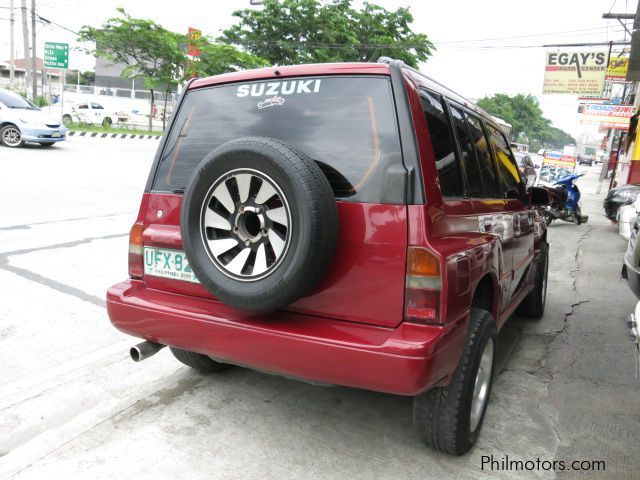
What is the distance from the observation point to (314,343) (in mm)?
2176

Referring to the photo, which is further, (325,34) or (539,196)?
(325,34)

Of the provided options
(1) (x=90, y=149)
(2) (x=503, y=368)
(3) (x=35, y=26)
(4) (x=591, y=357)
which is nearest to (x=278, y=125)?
(2) (x=503, y=368)

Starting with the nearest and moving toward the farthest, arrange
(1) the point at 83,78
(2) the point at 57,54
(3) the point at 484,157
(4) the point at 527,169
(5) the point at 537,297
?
(3) the point at 484,157
(5) the point at 537,297
(4) the point at 527,169
(2) the point at 57,54
(1) the point at 83,78

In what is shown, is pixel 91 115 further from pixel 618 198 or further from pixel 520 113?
pixel 520 113

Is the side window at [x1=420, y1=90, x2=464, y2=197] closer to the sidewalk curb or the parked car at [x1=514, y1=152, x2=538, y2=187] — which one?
the parked car at [x1=514, y1=152, x2=538, y2=187]

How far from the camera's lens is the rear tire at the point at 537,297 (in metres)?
4.80

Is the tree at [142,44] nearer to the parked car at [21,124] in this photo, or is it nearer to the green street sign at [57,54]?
the green street sign at [57,54]

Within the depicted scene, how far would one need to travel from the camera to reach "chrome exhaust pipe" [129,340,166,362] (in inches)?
105

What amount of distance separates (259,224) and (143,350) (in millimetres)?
986

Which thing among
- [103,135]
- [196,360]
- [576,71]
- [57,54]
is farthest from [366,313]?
[103,135]

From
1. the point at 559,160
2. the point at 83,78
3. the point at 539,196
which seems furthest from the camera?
the point at 83,78

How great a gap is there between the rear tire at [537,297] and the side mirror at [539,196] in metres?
0.68

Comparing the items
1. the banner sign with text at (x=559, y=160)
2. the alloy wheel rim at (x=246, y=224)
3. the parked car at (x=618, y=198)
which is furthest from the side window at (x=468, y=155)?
the banner sign with text at (x=559, y=160)

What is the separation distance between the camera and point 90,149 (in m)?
17.6
